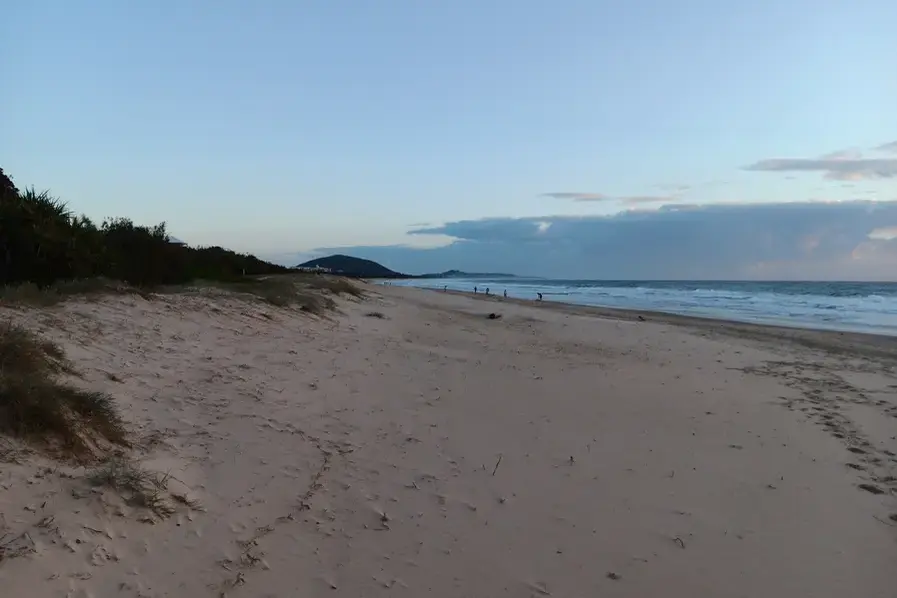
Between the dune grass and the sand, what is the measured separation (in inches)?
9.5

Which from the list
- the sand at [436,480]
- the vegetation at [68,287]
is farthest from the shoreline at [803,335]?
the vegetation at [68,287]

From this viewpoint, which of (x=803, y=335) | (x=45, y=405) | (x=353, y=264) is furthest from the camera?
(x=353, y=264)

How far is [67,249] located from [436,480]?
8.79 meters

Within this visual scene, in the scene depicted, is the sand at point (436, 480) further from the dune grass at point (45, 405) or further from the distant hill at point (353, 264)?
the distant hill at point (353, 264)

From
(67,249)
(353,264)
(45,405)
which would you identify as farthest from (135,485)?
(353,264)

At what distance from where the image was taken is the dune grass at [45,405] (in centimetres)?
434

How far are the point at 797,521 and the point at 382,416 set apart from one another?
166 inches

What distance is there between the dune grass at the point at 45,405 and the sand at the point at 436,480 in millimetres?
241

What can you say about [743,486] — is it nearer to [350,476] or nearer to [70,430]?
[350,476]

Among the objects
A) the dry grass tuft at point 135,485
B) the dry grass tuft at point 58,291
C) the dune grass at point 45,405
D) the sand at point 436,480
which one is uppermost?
the dry grass tuft at point 58,291

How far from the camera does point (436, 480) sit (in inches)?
212

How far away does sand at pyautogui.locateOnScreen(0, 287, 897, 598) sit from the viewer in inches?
149

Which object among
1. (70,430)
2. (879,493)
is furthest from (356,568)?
(879,493)

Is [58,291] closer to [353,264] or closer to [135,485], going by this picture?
[135,485]
